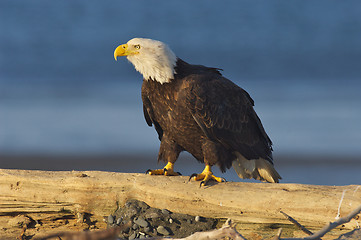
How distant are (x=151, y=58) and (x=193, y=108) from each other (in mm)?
664

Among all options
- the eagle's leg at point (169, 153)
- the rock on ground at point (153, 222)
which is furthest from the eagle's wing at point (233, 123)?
the rock on ground at point (153, 222)

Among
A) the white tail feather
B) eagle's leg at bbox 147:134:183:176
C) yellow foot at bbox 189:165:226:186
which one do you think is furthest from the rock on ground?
the white tail feather

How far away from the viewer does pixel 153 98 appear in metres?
5.16

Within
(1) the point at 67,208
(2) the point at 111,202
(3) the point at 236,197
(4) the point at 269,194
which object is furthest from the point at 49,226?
(4) the point at 269,194

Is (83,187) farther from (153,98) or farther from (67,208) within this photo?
(153,98)

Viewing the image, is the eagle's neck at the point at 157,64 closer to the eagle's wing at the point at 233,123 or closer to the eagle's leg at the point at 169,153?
the eagle's wing at the point at 233,123

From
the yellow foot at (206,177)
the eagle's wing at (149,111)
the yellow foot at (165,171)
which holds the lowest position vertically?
the yellow foot at (206,177)

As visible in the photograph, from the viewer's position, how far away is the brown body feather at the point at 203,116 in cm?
499

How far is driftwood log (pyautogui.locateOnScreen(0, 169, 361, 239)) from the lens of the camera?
449 centimetres

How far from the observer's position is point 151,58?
5066 millimetres

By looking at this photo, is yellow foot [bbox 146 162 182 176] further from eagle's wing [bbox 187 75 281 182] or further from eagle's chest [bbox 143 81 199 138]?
eagle's wing [bbox 187 75 281 182]

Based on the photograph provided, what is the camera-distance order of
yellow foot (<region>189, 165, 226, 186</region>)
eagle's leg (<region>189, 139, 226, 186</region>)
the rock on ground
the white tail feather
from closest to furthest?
the rock on ground, yellow foot (<region>189, 165, 226, 186</region>), eagle's leg (<region>189, 139, 226, 186</region>), the white tail feather

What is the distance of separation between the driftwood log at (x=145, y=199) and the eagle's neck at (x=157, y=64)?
1.00 metres

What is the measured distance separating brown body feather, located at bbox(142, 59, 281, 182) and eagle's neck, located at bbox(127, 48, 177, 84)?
60 millimetres
